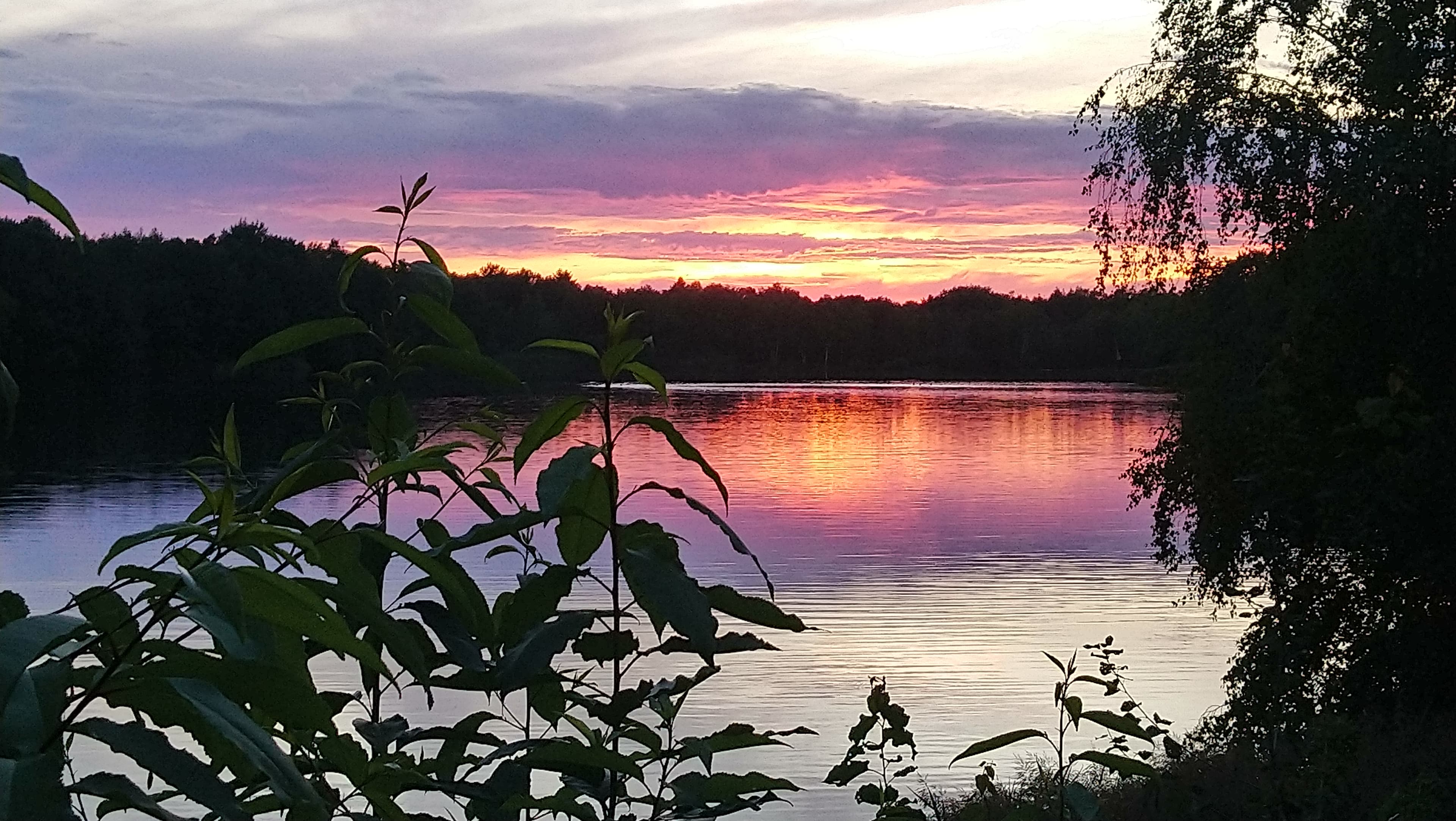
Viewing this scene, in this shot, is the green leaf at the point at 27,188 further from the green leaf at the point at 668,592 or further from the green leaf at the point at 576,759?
the green leaf at the point at 576,759

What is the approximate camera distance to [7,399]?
0.74m

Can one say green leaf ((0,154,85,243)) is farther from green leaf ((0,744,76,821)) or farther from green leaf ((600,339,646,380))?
green leaf ((600,339,646,380))

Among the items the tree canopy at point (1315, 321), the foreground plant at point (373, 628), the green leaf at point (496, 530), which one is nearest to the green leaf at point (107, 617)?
the foreground plant at point (373, 628)

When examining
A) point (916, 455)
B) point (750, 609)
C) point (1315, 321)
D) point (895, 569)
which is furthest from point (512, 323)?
point (750, 609)

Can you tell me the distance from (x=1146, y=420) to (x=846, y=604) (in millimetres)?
38704

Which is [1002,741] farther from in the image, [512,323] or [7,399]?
[512,323]

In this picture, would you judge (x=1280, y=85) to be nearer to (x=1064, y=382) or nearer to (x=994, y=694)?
(x=994, y=694)

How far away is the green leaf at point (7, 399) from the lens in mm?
735

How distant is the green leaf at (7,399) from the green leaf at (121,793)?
203 millimetres

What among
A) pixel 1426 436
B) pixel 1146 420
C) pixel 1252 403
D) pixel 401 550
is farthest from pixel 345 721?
pixel 1146 420

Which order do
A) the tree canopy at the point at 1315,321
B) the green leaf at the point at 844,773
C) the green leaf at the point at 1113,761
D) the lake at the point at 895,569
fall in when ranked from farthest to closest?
the lake at the point at 895,569 → the tree canopy at the point at 1315,321 → the green leaf at the point at 844,773 → the green leaf at the point at 1113,761

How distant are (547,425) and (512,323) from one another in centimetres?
5855

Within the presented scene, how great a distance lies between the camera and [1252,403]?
12.5 metres

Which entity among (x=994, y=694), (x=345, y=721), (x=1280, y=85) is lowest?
(x=994, y=694)
